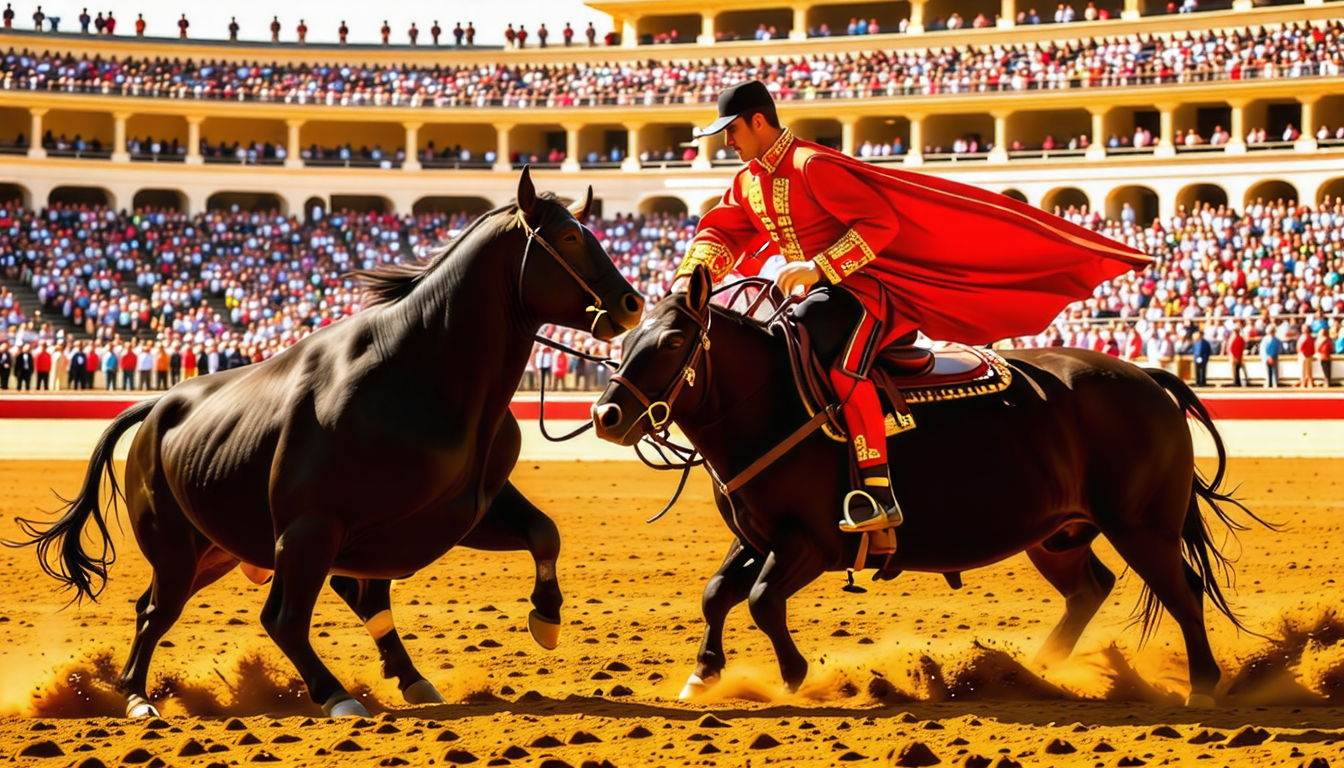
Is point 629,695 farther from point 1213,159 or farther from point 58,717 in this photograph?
point 1213,159

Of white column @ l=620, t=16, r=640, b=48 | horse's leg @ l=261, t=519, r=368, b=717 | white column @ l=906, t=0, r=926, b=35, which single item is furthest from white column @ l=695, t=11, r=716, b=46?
horse's leg @ l=261, t=519, r=368, b=717

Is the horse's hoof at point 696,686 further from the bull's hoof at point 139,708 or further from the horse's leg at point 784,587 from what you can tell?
the bull's hoof at point 139,708

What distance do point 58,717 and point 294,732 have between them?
1.65 meters

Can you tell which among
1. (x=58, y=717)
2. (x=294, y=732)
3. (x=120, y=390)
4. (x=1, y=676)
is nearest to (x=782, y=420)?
(x=294, y=732)

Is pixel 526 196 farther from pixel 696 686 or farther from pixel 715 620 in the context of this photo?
pixel 696 686

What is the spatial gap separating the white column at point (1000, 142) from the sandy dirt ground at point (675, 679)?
138 ft

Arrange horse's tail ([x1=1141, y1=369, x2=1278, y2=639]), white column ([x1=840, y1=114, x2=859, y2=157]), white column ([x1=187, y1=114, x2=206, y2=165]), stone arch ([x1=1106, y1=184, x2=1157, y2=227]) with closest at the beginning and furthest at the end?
1. horse's tail ([x1=1141, y1=369, x2=1278, y2=639])
2. stone arch ([x1=1106, y1=184, x2=1157, y2=227])
3. white column ([x1=840, y1=114, x2=859, y2=157])
4. white column ([x1=187, y1=114, x2=206, y2=165])

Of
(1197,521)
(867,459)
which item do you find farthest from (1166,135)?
(867,459)

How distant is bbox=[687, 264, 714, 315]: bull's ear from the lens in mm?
6887

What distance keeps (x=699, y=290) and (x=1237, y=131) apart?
4900 cm

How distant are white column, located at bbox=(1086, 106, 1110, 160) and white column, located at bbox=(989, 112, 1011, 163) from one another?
2806 mm

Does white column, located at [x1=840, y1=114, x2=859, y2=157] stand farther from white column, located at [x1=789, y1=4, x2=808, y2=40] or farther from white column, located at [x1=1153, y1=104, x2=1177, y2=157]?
white column, located at [x1=1153, y1=104, x2=1177, y2=157]

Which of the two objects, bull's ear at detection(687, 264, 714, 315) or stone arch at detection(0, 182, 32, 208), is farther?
stone arch at detection(0, 182, 32, 208)

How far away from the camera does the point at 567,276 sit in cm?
680
